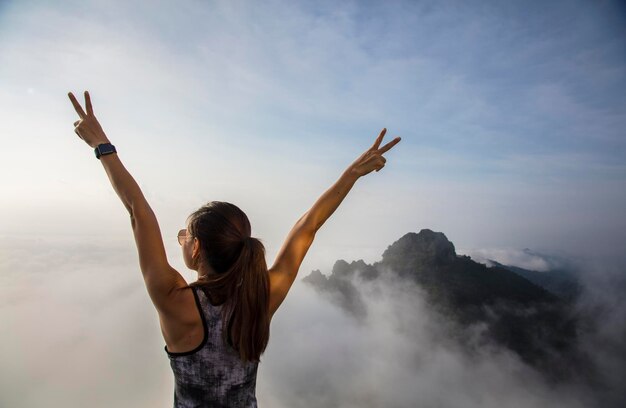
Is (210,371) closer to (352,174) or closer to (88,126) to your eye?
(88,126)

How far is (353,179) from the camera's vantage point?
335 cm

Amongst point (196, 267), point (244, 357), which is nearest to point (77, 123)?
point (196, 267)

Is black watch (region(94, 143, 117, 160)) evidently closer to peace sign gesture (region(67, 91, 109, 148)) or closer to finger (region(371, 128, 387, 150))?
peace sign gesture (region(67, 91, 109, 148))

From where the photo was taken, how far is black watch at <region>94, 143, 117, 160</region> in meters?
2.26

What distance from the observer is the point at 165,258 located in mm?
2020

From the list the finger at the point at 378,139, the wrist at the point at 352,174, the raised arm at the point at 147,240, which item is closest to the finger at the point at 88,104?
the raised arm at the point at 147,240

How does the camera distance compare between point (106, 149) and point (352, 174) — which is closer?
point (106, 149)

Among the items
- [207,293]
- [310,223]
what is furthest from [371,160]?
[207,293]

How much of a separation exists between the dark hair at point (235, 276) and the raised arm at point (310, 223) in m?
0.30

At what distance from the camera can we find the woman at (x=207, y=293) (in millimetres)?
1993

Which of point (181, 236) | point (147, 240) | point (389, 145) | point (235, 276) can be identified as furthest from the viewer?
point (389, 145)

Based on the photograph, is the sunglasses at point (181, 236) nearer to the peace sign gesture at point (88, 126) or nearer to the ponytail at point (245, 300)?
the ponytail at point (245, 300)

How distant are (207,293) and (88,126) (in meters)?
1.42

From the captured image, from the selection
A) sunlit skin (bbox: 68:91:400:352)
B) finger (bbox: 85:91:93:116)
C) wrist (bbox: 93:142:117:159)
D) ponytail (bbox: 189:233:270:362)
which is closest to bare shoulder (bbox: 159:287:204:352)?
sunlit skin (bbox: 68:91:400:352)
